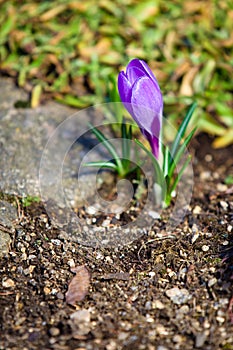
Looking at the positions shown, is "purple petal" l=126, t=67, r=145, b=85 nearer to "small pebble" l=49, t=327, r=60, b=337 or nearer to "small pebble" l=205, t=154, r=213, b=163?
"small pebble" l=49, t=327, r=60, b=337

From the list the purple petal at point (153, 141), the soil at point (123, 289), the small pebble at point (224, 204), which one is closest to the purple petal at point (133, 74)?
the purple petal at point (153, 141)

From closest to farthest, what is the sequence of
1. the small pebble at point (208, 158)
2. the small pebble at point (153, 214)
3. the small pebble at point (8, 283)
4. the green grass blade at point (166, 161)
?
the small pebble at point (8, 283)
the green grass blade at point (166, 161)
the small pebble at point (153, 214)
the small pebble at point (208, 158)

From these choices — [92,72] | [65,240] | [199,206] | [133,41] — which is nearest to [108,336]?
[65,240]

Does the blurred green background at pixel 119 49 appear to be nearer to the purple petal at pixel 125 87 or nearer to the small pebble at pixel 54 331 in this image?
the purple petal at pixel 125 87

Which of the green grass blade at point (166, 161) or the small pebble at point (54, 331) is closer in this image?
the small pebble at point (54, 331)

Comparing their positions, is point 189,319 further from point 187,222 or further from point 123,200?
point 123,200

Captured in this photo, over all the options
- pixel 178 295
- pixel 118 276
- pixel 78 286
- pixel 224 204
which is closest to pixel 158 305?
pixel 178 295

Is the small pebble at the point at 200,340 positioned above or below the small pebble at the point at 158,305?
below
